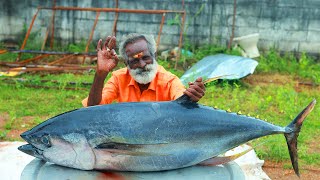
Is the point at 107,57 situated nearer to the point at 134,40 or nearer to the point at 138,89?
the point at 134,40

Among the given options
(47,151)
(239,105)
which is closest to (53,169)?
(47,151)

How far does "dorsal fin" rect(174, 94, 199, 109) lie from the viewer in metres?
2.81

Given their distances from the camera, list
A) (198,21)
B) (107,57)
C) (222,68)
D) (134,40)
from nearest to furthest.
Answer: (107,57), (134,40), (222,68), (198,21)

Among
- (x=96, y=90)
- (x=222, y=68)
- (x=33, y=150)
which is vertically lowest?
(x=222, y=68)

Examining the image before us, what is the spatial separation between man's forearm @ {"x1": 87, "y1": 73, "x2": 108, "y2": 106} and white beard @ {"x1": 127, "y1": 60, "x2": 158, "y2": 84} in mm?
351

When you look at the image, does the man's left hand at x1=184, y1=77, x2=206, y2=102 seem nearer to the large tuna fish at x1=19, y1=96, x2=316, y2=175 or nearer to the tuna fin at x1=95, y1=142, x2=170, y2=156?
the large tuna fish at x1=19, y1=96, x2=316, y2=175

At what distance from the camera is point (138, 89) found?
3654 mm

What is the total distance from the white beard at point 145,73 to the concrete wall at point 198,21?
6294 millimetres

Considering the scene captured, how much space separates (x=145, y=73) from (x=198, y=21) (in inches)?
264

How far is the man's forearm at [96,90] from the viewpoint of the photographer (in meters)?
3.03

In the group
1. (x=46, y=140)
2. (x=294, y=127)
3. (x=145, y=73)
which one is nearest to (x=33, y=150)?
(x=46, y=140)

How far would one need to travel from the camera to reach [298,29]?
9.69 metres

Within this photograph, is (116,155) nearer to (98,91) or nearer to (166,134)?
(166,134)

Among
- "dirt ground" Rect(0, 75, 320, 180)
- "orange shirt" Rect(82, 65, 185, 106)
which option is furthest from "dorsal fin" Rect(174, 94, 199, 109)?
"dirt ground" Rect(0, 75, 320, 180)
